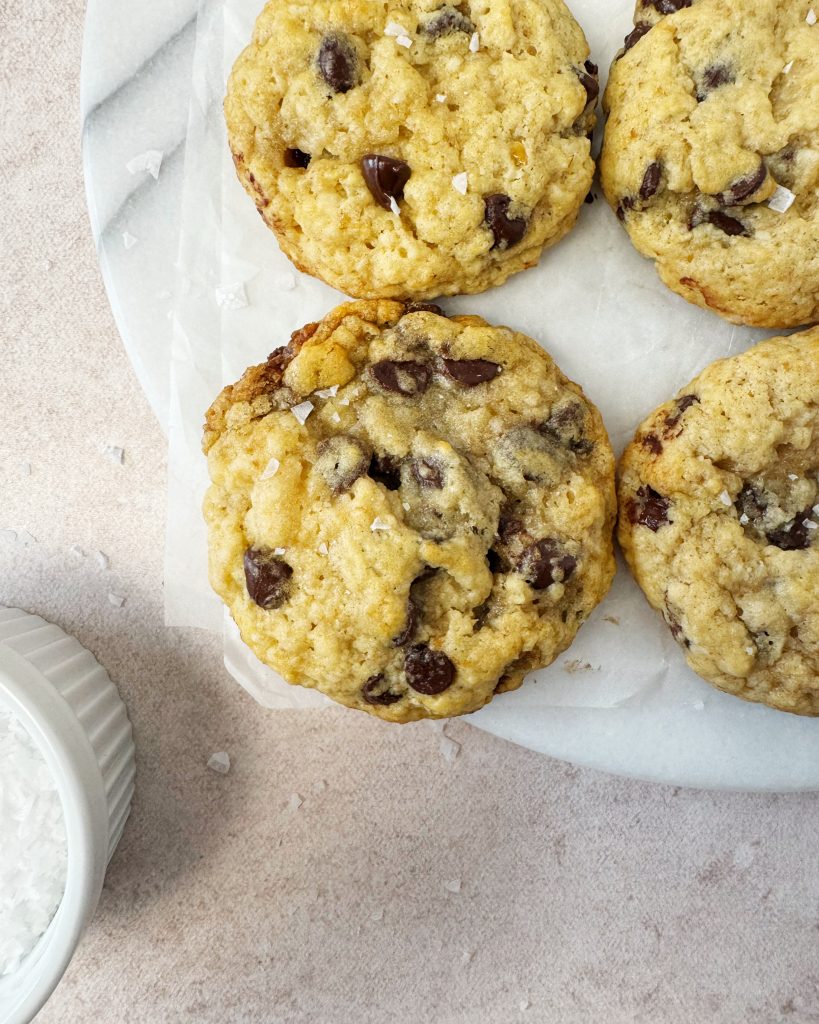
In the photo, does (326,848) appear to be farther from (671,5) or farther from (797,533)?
(671,5)

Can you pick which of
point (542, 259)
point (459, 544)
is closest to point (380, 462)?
point (459, 544)

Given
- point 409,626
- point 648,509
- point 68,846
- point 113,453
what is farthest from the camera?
point 113,453

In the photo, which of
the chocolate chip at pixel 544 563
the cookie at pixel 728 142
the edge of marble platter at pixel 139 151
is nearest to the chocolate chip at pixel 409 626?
the chocolate chip at pixel 544 563

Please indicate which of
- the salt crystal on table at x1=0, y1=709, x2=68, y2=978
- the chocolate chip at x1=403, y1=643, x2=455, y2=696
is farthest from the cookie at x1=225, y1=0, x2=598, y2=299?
the salt crystal on table at x1=0, y1=709, x2=68, y2=978

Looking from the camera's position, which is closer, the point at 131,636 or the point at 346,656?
the point at 346,656

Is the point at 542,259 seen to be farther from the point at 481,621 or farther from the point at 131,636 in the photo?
the point at 131,636

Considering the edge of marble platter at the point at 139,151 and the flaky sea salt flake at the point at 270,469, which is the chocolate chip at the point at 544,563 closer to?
the flaky sea salt flake at the point at 270,469

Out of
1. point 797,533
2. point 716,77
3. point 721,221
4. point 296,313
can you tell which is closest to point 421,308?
point 296,313
